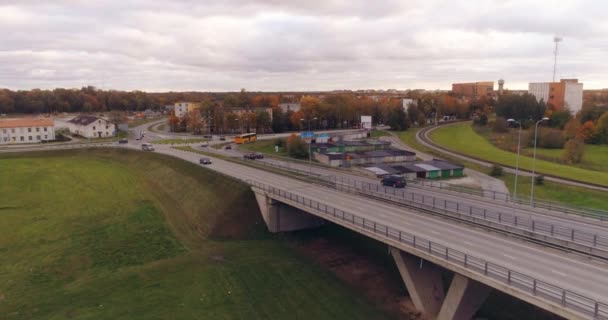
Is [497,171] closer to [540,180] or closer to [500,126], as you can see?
[540,180]

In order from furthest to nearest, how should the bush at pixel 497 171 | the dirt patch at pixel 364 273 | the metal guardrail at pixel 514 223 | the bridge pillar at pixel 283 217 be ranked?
1. the bush at pixel 497 171
2. the bridge pillar at pixel 283 217
3. the dirt patch at pixel 364 273
4. the metal guardrail at pixel 514 223

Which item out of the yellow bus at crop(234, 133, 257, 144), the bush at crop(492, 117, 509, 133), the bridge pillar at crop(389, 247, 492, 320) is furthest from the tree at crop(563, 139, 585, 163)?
the yellow bus at crop(234, 133, 257, 144)

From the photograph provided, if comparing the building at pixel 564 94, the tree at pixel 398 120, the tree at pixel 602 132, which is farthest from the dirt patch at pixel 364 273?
the building at pixel 564 94

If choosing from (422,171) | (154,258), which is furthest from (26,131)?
(422,171)

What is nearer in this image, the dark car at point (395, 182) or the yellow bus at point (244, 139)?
the dark car at point (395, 182)

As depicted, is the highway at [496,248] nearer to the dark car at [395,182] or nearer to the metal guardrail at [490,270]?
the metal guardrail at [490,270]

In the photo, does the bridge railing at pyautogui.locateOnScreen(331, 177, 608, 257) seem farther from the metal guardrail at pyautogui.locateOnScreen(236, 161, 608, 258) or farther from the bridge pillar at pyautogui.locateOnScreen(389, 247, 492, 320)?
the bridge pillar at pyautogui.locateOnScreen(389, 247, 492, 320)
